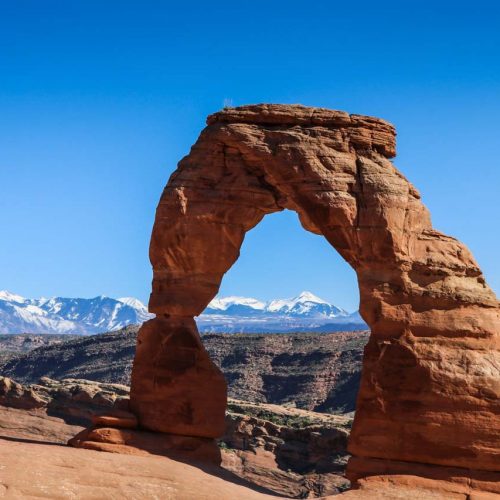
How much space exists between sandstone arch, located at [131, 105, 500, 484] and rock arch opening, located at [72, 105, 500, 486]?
0.03 metres

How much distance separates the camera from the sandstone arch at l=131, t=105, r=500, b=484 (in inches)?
1036

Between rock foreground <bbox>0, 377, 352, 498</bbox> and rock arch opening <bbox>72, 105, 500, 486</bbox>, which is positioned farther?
rock foreground <bbox>0, 377, 352, 498</bbox>

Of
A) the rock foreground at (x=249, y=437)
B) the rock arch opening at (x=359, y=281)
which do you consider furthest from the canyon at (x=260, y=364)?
the rock arch opening at (x=359, y=281)

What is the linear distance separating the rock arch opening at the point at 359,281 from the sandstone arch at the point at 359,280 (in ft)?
0.10

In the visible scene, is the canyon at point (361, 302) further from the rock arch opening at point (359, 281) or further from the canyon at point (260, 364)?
the canyon at point (260, 364)

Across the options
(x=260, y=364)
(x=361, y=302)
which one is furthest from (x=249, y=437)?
(x=260, y=364)

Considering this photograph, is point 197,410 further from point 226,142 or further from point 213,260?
point 226,142

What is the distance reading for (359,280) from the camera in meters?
28.1

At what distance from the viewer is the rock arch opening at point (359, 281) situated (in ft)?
86.2

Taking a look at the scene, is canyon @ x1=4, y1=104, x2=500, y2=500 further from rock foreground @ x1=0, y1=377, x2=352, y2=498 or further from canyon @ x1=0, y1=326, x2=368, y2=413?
canyon @ x1=0, y1=326, x2=368, y2=413

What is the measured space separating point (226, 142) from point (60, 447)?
9306mm

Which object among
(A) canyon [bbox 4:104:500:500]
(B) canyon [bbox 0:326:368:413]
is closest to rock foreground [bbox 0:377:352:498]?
(A) canyon [bbox 4:104:500:500]

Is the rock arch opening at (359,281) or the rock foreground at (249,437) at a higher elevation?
the rock arch opening at (359,281)

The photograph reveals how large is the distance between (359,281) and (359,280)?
3 cm
